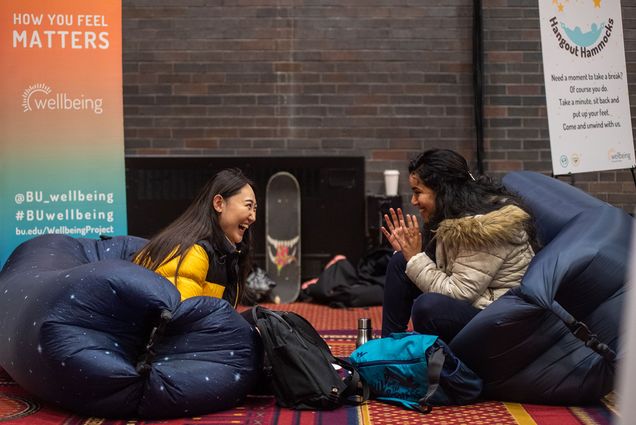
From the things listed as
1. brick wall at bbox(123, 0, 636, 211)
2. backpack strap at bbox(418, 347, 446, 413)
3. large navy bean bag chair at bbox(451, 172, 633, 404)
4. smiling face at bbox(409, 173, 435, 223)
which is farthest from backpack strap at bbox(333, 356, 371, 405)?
brick wall at bbox(123, 0, 636, 211)

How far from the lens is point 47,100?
4.99 metres

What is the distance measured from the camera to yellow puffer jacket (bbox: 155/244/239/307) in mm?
3588

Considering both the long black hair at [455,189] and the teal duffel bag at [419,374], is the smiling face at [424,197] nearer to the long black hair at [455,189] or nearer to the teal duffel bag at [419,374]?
the long black hair at [455,189]

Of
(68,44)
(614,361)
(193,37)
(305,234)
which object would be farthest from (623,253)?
(193,37)

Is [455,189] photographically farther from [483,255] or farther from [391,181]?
[391,181]

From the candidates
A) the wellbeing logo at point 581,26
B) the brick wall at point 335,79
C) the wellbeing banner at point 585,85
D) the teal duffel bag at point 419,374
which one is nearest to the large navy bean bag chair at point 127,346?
the teal duffel bag at point 419,374

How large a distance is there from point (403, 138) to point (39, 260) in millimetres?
3539

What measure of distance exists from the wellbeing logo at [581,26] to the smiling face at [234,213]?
2.53 metres

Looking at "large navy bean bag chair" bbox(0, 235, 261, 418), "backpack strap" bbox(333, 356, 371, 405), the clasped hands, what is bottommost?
"backpack strap" bbox(333, 356, 371, 405)

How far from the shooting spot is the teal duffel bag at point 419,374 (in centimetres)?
341

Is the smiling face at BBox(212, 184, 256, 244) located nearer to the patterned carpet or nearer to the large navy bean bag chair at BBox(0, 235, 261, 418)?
the large navy bean bag chair at BBox(0, 235, 261, 418)

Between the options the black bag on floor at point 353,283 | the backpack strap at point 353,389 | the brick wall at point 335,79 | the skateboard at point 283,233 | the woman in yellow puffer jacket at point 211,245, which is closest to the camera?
the backpack strap at point 353,389

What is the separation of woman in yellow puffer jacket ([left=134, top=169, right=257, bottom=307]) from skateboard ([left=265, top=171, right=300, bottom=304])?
9.07 feet

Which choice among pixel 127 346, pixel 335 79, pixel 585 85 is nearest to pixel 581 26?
pixel 585 85
